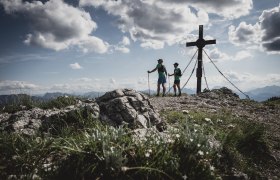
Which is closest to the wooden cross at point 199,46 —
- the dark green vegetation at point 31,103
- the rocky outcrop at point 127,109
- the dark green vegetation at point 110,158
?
the dark green vegetation at point 31,103

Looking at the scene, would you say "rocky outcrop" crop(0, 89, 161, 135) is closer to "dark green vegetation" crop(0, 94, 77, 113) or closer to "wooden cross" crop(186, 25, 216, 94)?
"dark green vegetation" crop(0, 94, 77, 113)

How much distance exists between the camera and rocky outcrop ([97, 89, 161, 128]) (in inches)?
285

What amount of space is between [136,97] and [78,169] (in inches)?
158

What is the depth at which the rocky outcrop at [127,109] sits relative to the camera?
7250mm

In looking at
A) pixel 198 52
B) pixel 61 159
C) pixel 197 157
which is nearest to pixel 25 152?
pixel 61 159

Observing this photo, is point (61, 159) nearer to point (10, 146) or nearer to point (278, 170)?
point (10, 146)

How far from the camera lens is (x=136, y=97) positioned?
8023mm

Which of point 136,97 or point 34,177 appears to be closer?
point 34,177

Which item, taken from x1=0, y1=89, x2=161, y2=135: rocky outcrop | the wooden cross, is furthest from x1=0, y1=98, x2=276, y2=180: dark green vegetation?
the wooden cross

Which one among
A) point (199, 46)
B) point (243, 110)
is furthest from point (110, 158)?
point (199, 46)

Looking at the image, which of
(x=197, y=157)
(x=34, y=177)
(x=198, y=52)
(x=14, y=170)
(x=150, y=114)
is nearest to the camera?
(x=34, y=177)

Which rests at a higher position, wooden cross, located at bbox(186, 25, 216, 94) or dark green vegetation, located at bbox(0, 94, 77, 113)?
wooden cross, located at bbox(186, 25, 216, 94)

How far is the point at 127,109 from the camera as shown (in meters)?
7.44

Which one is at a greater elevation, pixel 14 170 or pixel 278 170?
pixel 14 170
